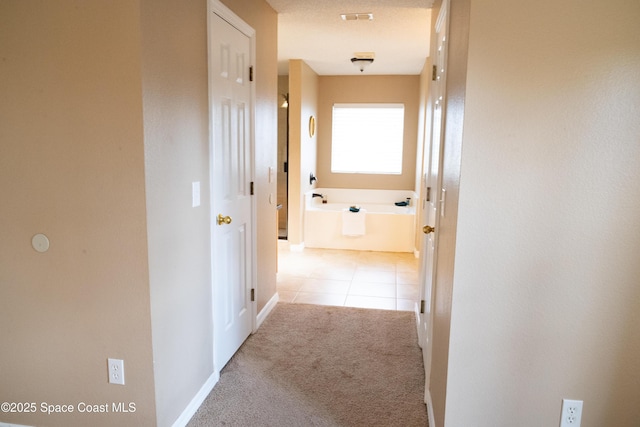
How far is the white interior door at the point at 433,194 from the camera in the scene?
2.32 meters

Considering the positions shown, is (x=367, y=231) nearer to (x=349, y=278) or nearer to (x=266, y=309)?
(x=349, y=278)

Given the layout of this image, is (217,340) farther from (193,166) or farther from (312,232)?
(312,232)

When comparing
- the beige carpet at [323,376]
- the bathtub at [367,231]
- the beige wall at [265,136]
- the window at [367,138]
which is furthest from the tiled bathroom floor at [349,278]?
the window at [367,138]

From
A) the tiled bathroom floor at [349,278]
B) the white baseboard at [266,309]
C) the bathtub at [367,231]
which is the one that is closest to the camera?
→ the white baseboard at [266,309]

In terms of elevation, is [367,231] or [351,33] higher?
[351,33]

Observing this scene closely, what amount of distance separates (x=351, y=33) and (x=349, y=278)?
2454mm

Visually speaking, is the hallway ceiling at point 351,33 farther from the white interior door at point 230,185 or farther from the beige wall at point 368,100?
the white interior door at point 230,185

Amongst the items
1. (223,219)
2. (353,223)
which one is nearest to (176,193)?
(223,219)

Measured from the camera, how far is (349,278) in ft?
15.4

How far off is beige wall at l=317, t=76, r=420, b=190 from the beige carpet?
3.55 metres

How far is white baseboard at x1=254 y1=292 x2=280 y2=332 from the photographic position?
10.9 ft

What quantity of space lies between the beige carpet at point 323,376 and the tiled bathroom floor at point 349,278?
1.35 feet

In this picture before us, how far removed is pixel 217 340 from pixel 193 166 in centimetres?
105

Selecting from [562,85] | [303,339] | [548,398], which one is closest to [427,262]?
[303,339]
